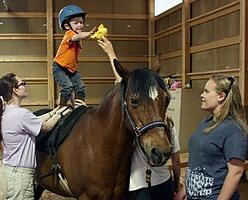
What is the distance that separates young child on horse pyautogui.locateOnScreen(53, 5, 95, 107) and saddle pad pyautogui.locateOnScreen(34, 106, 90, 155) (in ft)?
1.41

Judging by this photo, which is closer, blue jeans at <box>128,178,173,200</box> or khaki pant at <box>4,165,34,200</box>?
blue jeans at <box>128,178,173,200</box>

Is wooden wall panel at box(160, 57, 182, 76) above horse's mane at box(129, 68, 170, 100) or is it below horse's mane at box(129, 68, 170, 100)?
above

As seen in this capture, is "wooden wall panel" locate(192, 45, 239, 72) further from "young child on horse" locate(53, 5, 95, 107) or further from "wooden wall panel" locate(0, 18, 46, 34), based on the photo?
"wooden wall panel" locate(0, 18, 46, 34)

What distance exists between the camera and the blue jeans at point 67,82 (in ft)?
11.0

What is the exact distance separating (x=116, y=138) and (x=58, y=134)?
62cm

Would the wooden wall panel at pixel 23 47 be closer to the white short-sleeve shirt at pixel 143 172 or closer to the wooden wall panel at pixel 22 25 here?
the wooden wall panel at pixel 22 25

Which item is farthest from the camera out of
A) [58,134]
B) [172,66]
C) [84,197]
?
[172,66]

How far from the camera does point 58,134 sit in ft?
9.15

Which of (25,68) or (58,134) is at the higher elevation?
(25,68)

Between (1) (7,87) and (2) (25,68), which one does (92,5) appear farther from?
(1) (7,87)

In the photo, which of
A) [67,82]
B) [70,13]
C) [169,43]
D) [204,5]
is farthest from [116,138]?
[169,43]

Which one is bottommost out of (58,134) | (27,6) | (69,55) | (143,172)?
(143,172)

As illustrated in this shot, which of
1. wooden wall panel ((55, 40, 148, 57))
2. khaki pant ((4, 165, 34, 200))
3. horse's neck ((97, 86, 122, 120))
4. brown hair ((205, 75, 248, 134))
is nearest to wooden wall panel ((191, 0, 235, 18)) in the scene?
wooden wall panel ((55, 40, 148, 57))

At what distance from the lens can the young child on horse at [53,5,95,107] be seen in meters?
3.34
